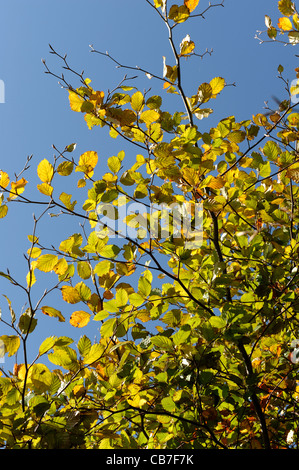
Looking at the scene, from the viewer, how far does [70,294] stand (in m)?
1.67

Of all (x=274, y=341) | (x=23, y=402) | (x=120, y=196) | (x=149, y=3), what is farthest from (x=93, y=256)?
(x=149, y=3)

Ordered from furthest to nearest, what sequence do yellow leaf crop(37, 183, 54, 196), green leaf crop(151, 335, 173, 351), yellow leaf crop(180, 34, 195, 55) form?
yellow leaf crop(180, 34, 195, 55) → yellow leaf crop(37, 183, 54, 196) → green leaf crop(151, 335, 173, 351)

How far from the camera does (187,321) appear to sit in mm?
1666

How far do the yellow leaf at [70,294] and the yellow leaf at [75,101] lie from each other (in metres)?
0.82

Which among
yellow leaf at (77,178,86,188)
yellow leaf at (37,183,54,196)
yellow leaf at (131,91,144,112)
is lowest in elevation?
yellow leaf at (37,183,54,196)

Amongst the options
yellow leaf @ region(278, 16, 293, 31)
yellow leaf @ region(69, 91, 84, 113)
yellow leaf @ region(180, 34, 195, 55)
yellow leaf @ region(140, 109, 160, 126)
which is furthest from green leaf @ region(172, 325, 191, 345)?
yellow leaf @ region(278, 16, 293, 31)

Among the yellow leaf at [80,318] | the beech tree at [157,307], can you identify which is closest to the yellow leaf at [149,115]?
the beech tree at [157,307]

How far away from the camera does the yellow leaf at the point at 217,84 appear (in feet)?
6.16

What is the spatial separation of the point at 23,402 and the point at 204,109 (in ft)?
5.02

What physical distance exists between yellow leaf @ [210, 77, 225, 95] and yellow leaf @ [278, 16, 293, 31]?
0.75 m

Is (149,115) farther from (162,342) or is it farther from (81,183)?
(162,342)

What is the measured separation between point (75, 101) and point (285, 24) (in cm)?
135

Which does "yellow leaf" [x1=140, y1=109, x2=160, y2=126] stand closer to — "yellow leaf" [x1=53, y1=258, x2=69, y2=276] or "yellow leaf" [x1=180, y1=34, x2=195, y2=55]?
"yellow leaf" [x1=180, y1=34, x2=195, y2=55]

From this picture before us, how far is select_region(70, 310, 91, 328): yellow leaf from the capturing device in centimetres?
169
